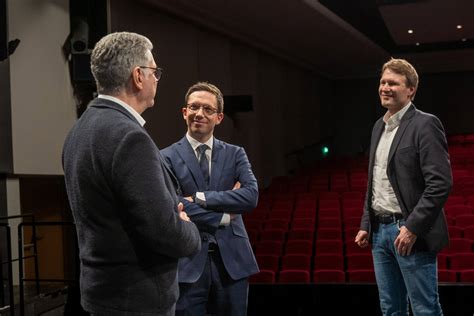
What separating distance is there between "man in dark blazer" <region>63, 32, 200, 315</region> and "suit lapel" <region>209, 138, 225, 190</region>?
2.45ft

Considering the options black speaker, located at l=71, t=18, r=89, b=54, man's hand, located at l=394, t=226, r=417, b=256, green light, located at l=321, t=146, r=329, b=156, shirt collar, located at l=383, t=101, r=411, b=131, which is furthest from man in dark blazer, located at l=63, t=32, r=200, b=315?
green light, located at l=321, t=146, r=329, b=156

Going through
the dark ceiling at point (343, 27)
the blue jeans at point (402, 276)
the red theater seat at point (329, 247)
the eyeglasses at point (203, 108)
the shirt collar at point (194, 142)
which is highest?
the dark ceiling at point (343, 27)

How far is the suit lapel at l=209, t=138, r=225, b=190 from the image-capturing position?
231 centimetres

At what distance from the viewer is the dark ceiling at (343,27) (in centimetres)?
886

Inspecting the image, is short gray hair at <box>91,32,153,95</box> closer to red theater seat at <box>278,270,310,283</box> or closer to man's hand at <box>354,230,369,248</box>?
man's hand at <box>354,230,369,248</box>

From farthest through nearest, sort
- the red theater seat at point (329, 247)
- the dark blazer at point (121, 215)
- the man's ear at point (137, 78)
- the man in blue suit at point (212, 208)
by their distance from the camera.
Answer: the red theater seat at point (329, 247) < the man in blue suit at point (212, 208) < the man's ear at point (137, 78) < the dark blazer at point (121, 215)

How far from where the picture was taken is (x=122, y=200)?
1.45 metres

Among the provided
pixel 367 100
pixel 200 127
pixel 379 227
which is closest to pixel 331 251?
pixel 379 227

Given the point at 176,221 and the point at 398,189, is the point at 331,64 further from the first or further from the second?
the point at 176,221

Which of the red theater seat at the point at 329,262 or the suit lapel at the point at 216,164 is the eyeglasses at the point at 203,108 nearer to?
the suit lapel at the point at 216,164

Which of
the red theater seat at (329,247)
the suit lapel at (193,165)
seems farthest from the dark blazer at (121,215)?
the red theater seat at (329,247)

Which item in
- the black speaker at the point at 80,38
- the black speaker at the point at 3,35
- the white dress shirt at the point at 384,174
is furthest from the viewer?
the black speaker at the point at 80,38

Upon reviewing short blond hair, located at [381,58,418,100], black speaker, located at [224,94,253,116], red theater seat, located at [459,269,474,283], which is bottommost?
red theater seat, located at [459,269,474,283]

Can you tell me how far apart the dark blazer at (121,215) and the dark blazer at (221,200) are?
2.07ft
